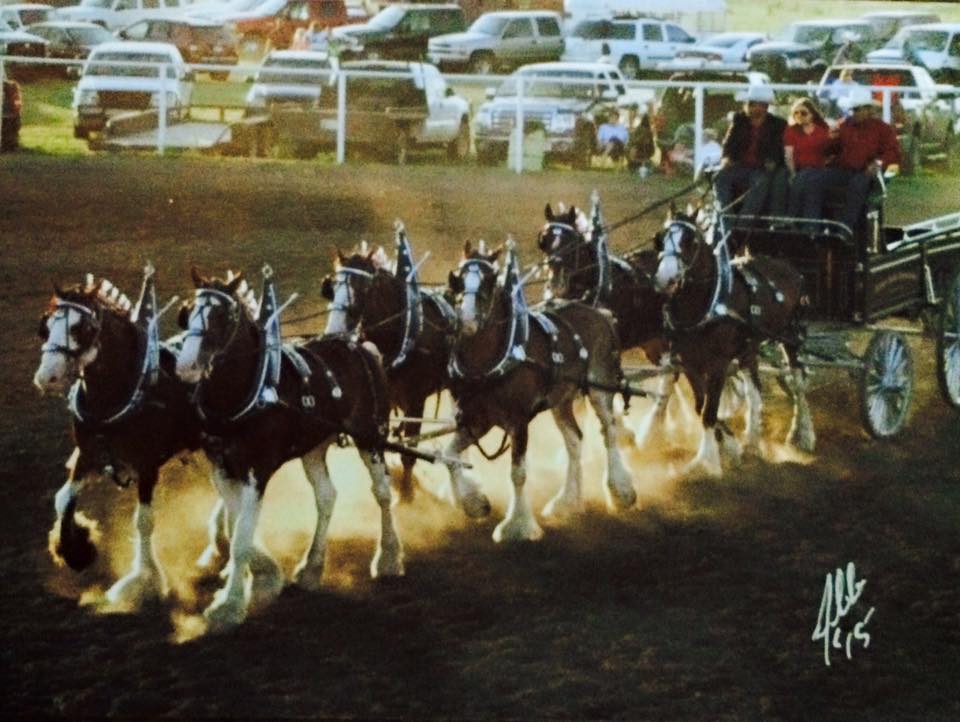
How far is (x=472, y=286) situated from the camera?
7754 millimetres

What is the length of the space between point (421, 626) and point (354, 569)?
643 millimetres

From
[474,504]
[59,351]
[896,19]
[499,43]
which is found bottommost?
[474,504]

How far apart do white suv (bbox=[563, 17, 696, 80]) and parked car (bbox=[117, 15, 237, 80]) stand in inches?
53.3

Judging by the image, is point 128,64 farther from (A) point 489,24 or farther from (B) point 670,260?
(B) point 670,260

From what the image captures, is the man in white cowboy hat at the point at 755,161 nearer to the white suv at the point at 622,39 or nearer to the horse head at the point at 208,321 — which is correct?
the white suv at the point at 622,39

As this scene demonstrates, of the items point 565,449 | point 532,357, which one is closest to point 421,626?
point 532,357

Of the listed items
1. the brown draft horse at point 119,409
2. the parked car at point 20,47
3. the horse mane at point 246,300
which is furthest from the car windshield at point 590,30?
the brown draft horse at point 119,409

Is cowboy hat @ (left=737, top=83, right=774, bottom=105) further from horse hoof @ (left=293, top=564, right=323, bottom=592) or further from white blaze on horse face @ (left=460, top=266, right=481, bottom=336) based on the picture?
horse hoof @ (left=293, top=564, right=323, bottom=592)

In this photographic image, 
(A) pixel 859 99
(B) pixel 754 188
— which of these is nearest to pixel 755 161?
(B) pixel 754 188

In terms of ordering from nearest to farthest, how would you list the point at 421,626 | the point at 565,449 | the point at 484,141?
the point at 421,626 → the point at 565,449 → the point at 484,141

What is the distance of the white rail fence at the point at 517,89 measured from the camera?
819 centimetres

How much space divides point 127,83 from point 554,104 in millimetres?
2238

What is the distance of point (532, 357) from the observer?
815cm

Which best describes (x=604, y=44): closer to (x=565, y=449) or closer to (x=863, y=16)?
(x=863, y=16)
